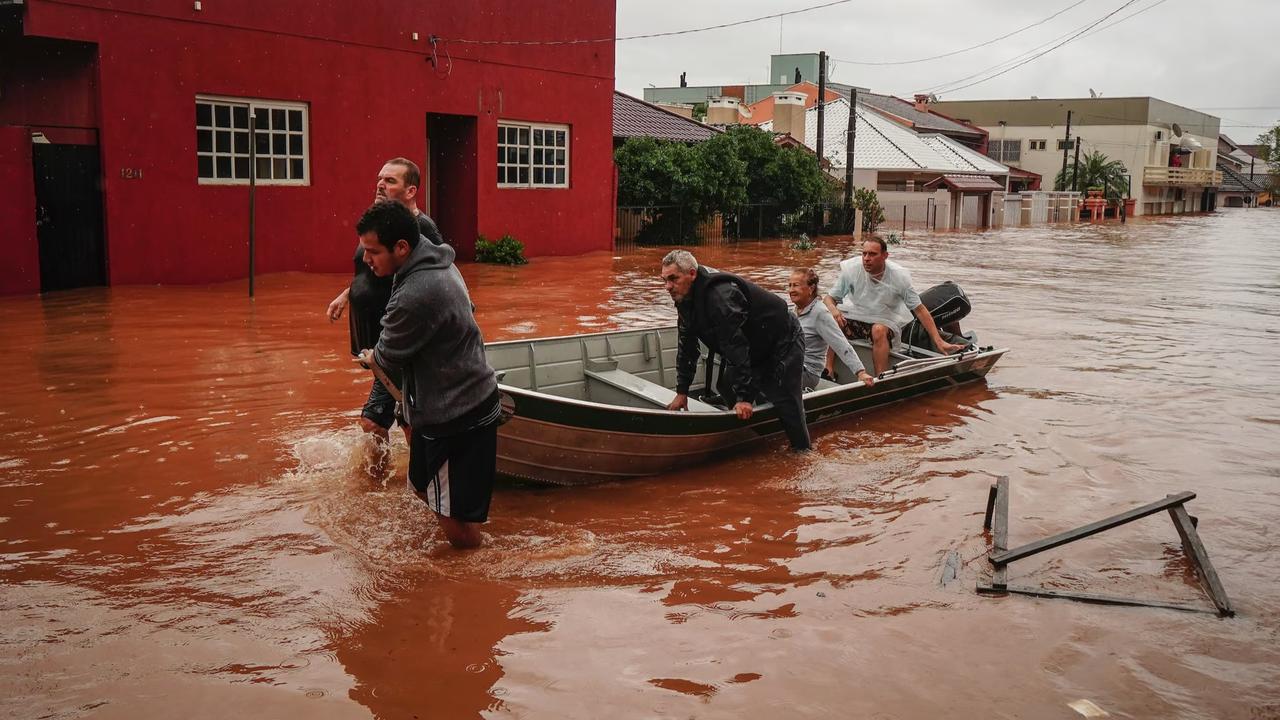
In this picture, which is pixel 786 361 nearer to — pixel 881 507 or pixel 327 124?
pixel 881 507

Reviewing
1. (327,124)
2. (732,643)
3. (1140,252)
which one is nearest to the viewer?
(732,643)

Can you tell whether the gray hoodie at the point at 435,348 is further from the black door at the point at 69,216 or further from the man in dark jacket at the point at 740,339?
the black door at the point at 69,216

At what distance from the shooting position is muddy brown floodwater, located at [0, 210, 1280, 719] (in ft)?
16.0

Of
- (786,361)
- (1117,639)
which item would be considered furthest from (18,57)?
(1117,639)

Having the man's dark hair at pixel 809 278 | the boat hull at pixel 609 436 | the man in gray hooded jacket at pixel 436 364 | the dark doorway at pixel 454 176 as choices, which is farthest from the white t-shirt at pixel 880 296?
the dark doorway at pixel 454 176

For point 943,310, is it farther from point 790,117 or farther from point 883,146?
point 883,146

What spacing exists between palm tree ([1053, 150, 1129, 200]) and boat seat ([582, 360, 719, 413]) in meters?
66.3

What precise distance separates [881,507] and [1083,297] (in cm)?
1511

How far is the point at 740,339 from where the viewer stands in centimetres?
805

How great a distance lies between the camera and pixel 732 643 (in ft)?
17.7

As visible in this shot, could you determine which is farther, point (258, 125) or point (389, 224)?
point (258, 125)

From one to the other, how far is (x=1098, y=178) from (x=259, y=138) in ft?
212

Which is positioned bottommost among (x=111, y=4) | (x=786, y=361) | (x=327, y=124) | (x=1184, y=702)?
(x=1184, y=702)

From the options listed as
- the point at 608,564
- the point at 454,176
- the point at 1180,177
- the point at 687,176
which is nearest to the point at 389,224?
the point at 608,564
